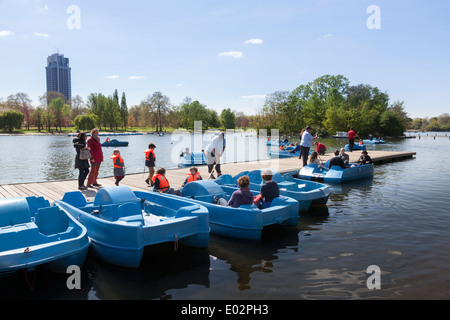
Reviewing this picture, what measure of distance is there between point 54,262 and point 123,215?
1.44 meters

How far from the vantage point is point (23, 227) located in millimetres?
5559

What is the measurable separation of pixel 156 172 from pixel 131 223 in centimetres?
316

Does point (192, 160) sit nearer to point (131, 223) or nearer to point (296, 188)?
point (296, 188)

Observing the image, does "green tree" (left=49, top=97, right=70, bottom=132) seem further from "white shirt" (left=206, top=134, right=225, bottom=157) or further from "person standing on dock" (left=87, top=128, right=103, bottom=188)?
"white shirt" (left=206, top=134, right=225, bottom=157)

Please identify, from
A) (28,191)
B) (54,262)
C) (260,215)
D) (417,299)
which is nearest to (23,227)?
(54,262)

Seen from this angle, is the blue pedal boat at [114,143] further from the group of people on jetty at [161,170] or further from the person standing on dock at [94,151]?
the person standing on dock at [94,151]

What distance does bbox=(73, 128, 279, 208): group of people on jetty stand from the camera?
7.22 meters

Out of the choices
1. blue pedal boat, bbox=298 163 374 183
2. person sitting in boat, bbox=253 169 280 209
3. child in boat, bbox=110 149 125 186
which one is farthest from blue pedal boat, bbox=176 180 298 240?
blue pedal boat, bbox=298 163 374 183

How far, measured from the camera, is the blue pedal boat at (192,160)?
20.0m

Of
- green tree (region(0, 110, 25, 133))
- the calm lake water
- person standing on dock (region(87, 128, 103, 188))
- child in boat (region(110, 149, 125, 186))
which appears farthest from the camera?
green tree (region(0, 110, 25, 133))

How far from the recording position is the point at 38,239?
545 cm

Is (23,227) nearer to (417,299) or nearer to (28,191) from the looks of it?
(28,191)

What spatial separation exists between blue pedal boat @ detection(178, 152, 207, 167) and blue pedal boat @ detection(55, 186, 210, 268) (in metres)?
12.3

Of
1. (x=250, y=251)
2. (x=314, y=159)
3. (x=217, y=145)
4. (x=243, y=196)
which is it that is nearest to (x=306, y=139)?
(x=314, y=159)
